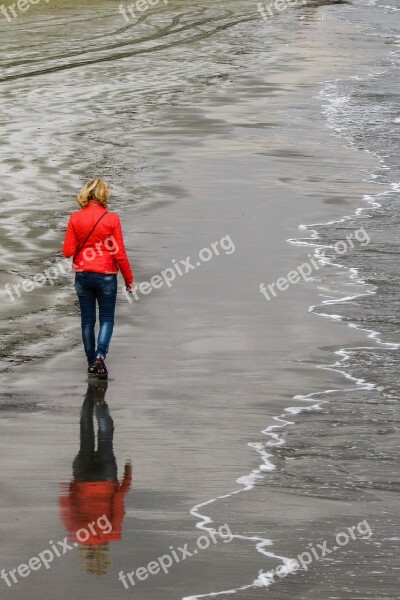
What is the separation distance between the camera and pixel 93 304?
12.9 m

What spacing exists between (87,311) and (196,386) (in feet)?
3.81

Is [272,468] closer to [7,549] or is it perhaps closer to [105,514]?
[105,514]

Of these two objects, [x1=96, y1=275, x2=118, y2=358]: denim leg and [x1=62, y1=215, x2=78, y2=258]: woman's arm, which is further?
[x1=96, y1=275, x2=118, y2=358]: denim leg

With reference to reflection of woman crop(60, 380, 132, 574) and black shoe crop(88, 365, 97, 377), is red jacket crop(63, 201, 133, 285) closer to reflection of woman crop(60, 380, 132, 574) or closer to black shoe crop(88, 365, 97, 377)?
black shoe crop(88, 365, 97, 377)

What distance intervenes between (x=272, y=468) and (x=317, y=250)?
8479mm

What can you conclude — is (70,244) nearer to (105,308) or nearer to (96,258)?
(96,258)

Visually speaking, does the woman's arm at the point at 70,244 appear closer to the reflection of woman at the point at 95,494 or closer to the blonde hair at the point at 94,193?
the blonde hair at the point at 94,193

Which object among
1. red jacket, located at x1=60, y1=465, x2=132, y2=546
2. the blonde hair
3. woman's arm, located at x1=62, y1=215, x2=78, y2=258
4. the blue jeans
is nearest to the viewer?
red jacket, located at x1=60, y1=465, x2=132, y2=546

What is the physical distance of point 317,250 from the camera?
61.3 feet

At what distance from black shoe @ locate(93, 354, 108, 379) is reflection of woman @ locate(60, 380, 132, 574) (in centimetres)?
85

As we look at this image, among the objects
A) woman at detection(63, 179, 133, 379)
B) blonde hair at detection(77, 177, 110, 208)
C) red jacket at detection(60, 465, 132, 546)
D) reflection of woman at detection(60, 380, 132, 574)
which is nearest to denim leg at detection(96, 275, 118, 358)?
woman at detection(63, 179, 133, 379)

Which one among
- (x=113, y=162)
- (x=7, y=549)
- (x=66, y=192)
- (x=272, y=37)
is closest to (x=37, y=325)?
(x=7, y=549)

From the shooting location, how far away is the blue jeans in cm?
1274

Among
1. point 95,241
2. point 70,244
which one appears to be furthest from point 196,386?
point 70,244
